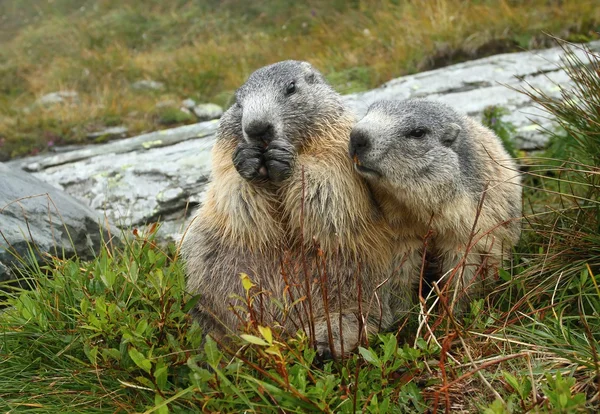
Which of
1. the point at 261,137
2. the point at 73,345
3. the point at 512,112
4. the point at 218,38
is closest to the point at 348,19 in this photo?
the point at 218,38

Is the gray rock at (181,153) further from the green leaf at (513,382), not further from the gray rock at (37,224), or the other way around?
the green leaf at (513,382)

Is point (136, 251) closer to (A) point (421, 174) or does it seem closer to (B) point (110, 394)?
(B) point (110, 394)

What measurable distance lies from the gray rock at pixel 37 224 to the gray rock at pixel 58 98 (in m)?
6.56

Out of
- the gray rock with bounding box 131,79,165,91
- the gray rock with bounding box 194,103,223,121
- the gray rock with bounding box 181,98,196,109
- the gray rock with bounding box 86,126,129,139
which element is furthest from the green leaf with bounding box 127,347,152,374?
the gray rock with bounding box 131,79,165,91

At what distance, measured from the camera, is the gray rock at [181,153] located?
6836 mm

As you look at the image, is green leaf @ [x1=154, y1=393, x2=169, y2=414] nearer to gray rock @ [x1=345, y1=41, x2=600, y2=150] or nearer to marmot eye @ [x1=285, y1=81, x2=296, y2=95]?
marmot eye @ [x1=285, y1=81, x2=296, y2=95]

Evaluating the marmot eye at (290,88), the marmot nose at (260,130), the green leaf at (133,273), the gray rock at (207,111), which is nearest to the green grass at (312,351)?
the green leaf at (133,273)

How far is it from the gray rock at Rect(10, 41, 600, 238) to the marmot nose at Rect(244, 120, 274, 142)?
2187 mm

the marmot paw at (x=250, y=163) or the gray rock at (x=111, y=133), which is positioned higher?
the marmot paw at (x=250, y=163)

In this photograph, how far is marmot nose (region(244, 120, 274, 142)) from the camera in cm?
408

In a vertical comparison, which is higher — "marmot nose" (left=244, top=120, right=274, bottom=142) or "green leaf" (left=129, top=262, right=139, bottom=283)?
"marmot nose" (left=244, top=120, right=274, bottom=142)

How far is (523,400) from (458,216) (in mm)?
1553

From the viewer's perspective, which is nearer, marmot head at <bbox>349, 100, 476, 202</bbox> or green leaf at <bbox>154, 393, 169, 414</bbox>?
green leaf at <bbox>154, 393, 169, 414</bbox>

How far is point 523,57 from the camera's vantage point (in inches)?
359
